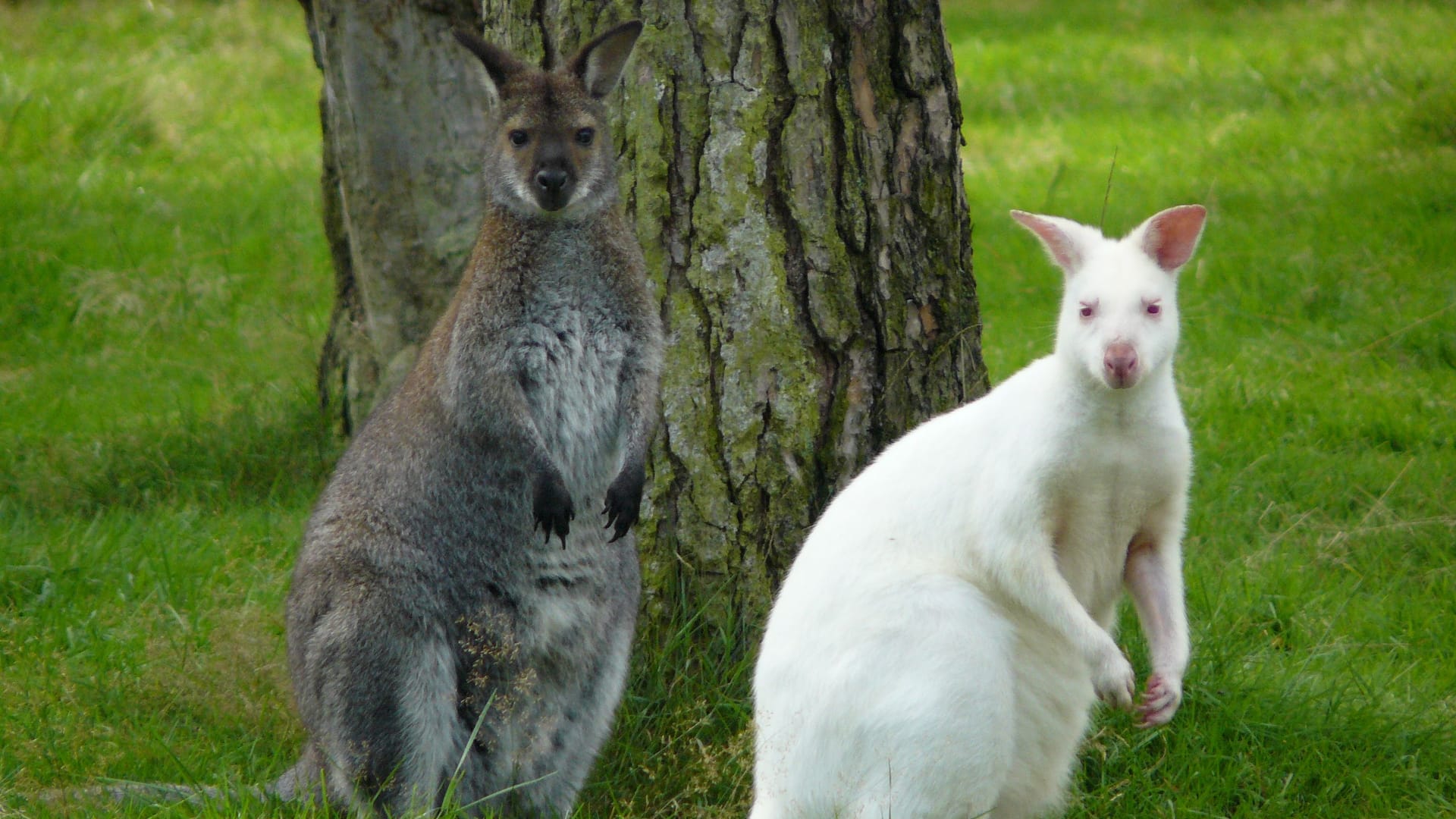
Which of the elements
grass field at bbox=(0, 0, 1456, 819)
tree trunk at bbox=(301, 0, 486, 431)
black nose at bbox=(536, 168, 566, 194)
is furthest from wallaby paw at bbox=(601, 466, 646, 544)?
tree trunk at bbox=(301, 0, 486, 431)

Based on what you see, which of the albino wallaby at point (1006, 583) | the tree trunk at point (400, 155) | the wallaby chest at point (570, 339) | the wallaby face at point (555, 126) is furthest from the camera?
the tree trunk at point (400, 155)

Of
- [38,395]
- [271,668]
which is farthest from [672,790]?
[38,395]

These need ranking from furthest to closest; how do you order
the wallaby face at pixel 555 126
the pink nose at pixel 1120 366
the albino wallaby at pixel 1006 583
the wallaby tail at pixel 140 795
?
the wallaby face at pixel 555 126 < the wallaby tail at pixel 140 795 < the albino wallaby at pixel 1006 583 < the pink nose at pixel 1120 366

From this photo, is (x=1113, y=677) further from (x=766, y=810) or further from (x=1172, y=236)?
(x=1172, y=236)

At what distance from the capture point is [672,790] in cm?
359

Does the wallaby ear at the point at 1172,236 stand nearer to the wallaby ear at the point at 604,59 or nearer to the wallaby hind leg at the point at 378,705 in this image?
the wallaby ear at the point at 604,59

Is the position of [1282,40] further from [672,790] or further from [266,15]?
[672,790]

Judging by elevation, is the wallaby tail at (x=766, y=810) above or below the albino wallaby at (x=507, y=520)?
below

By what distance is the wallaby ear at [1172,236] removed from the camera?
289 centimetres

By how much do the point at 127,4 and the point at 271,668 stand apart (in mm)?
11764

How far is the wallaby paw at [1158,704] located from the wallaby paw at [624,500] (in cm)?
122

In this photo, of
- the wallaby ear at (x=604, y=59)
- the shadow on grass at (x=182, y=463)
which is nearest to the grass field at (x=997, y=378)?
the shadow on grass at (x=182, y=463)

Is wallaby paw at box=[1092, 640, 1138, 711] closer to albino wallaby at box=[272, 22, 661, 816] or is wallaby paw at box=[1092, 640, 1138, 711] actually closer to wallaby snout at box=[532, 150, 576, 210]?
albino wallaby at box=[272, 22, 661, 816]

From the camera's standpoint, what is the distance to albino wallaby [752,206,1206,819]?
112 inches
